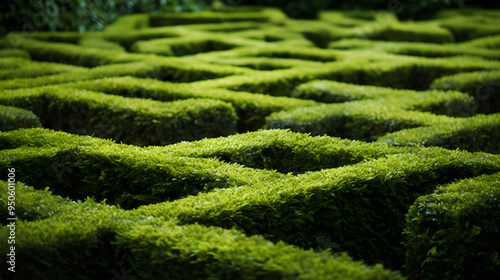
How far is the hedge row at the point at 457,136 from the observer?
4625 millimetres

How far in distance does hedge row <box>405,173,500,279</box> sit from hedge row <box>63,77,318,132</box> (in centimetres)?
316

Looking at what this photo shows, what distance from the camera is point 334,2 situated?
19.6 meters

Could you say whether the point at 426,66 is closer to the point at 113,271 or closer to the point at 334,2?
the point at 113,271

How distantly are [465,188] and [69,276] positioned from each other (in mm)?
3053

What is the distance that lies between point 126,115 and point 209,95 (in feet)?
4.77

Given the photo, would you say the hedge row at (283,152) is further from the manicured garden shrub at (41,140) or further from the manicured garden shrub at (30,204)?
the manicured garden shrub at (30,204)

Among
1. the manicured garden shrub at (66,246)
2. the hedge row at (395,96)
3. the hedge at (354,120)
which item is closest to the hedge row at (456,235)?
the hedge at (354,120)

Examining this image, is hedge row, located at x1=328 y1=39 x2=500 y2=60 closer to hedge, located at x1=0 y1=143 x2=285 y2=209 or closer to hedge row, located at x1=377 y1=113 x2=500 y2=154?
hedge row, located at x1=377 y1=113 x2=500 y2=154

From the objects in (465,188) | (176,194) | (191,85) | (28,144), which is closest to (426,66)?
(191,85)

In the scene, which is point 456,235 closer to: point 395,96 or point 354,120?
point 354,120

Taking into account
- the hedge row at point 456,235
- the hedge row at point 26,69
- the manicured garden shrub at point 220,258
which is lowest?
the hedge row at point 456,235

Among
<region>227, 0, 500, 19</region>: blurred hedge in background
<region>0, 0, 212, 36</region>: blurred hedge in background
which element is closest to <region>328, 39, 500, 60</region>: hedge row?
<region>227, 0, 500, 19</region>: blurred hedge in background

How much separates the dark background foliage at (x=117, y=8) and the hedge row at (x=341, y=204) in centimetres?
957

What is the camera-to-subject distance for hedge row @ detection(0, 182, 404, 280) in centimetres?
233
